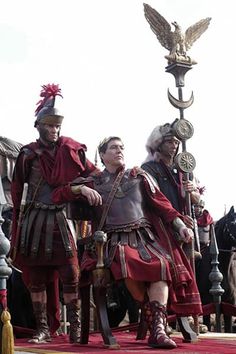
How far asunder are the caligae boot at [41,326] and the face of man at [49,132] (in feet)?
4.36

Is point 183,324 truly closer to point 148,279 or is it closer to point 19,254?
point 148,279

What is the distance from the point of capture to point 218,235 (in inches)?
402

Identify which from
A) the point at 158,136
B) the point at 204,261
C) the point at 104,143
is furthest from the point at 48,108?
the point at 204,261

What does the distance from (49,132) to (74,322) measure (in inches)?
60.4

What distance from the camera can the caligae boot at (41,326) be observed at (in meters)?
5.75

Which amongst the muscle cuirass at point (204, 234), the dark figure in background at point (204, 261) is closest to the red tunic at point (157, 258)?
the dark figure in background at point (204, 261)

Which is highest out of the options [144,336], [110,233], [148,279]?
[110,233]

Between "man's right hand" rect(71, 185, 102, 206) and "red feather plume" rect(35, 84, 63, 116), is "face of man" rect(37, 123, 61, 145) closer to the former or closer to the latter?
"red feather plume" rect(35, 84, 63, 116)

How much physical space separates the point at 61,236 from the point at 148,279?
116cm

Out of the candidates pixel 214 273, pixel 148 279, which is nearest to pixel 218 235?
pixel 214 273

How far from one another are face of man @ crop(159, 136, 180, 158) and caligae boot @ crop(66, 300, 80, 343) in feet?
5.03

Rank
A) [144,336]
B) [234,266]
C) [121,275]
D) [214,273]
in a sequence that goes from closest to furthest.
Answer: [121,275] → [144,336] → [214,273] → [234,266]

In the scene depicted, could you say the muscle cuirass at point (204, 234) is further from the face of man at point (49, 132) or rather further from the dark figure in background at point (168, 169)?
the face of man at point (49, 132)

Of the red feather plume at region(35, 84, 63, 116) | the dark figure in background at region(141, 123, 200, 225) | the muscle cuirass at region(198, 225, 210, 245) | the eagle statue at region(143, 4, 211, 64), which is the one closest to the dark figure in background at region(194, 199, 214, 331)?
the muscle cuirass at region(198, 225, 210, 245)
